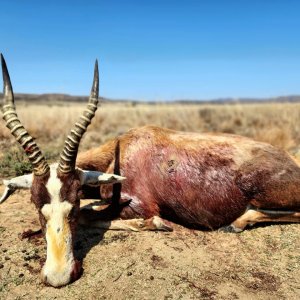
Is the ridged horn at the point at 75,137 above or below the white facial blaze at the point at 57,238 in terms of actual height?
above

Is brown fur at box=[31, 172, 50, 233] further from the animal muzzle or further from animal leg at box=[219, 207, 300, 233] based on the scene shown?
animal leg at box=[219, 207, 300, 233]

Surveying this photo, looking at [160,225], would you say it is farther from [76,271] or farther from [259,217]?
[76,271]

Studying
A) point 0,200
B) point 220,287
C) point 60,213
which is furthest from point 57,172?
point 220,287

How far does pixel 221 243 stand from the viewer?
5.40 meters

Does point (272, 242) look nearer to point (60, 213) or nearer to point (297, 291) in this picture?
point (297, 291)

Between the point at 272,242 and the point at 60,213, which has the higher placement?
the point at 60,213

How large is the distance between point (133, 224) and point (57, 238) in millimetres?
1516

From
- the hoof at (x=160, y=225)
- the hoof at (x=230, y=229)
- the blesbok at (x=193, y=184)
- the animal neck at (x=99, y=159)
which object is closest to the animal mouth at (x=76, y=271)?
the blesbok at (x=193, y=184)

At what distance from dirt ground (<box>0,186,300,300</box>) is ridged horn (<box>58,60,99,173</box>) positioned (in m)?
1.12

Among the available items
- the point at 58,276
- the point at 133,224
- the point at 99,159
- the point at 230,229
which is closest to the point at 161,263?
the point at 133,224

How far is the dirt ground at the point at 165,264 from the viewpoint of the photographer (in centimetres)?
414

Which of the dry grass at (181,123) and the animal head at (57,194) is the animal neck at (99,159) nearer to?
the animal head at (57,194)

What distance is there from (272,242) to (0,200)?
3624 millimetres

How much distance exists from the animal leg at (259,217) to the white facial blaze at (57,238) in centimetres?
244
